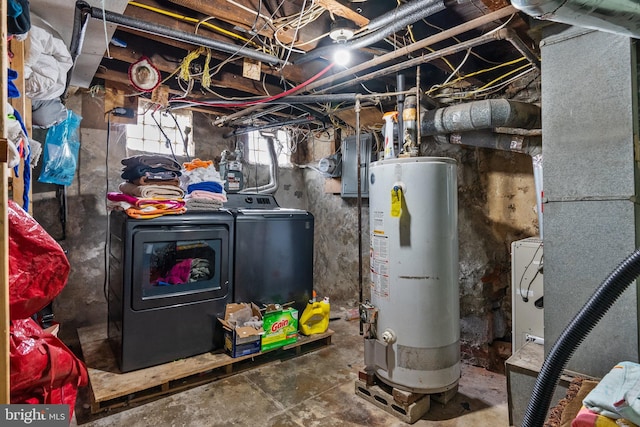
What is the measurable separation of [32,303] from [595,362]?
2370 mm

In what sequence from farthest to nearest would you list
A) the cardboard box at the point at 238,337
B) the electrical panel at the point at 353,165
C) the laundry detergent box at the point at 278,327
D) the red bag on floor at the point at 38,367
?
the electrical panel at the point at 353,165, the laundry detergent box at the point at 278,327, the cardboard box at the point at 238,337, the red bag on floor at the point at 38,367

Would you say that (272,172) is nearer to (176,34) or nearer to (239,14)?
(176,34)

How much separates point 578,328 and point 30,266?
6.18 ft

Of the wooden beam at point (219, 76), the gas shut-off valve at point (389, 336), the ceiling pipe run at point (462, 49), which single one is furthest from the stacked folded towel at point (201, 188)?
the gas shut-off valve at point (389, 336)

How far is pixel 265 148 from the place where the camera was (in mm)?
4762

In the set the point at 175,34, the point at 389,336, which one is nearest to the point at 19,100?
the point at 175,34

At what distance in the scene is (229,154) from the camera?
4.16 m

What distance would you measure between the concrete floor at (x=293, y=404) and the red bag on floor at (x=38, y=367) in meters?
0.77

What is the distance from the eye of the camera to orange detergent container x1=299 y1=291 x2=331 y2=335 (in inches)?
127

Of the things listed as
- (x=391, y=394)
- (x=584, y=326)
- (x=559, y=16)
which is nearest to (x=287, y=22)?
(x=559, y=16)

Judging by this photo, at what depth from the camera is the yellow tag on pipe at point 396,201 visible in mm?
2209

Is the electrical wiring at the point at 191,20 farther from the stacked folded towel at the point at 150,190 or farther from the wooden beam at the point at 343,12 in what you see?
the stacked folded towel at the point at 150,190

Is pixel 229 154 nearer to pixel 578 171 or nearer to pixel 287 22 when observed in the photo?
pixel 287 22

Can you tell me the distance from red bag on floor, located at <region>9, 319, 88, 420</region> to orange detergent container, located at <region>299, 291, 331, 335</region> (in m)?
1.90
